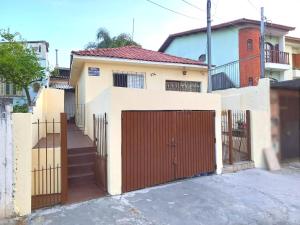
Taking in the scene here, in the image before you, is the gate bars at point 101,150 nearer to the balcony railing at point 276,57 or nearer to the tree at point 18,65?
the tree at point 18,65

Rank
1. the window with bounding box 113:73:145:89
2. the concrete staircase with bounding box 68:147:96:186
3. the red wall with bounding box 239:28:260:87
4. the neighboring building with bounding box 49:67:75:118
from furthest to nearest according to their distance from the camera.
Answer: the neighboring building with bounding box 49:67:75:118
the red wall with bounding box 239:28:260:87
the window with bounding box 113:73:145:89
the concrete staircase with bounding box 68:147:96:186

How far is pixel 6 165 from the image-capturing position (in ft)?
16.8

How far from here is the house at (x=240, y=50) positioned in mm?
15633

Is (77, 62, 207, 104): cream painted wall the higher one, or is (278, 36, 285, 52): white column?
(278, 36, 285, 52): white column

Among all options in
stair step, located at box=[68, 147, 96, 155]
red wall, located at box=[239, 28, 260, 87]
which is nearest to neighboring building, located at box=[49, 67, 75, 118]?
stair step, located at box=[68, 147, 96, 155]

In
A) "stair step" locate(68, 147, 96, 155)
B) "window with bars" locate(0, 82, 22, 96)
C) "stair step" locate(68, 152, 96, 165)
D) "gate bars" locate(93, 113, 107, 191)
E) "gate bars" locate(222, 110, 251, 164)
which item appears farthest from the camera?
"window with bars" locate(0, 82, 22, 96)

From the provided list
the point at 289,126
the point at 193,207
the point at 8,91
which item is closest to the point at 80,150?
the point at 193,207

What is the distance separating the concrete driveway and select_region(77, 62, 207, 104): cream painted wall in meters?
4.65

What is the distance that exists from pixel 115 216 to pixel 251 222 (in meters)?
2.60

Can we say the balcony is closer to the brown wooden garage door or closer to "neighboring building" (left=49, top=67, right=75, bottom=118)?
the brown wooden garage door

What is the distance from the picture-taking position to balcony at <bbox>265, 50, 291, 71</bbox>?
18.1m

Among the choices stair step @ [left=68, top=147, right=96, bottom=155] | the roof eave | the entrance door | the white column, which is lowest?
stair step @ [left=68, top=147, right=96, bottom=155]

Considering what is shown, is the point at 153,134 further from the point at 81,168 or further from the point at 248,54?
the point at 248,54

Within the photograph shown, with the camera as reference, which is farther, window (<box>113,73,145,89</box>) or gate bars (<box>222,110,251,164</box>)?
window (<box>113,73,145,89</box>)
